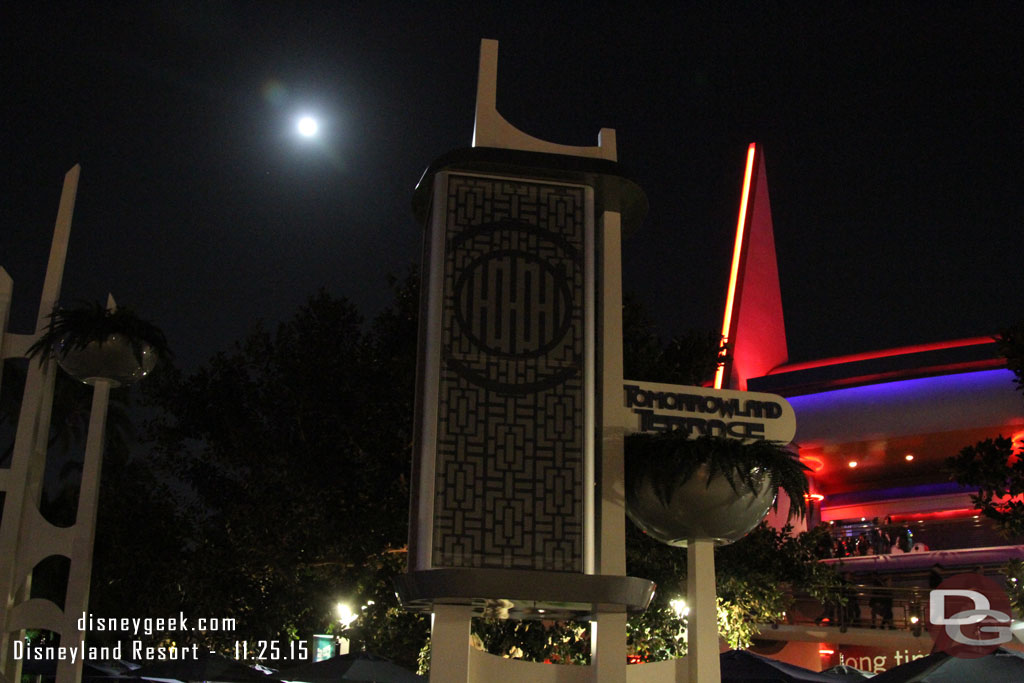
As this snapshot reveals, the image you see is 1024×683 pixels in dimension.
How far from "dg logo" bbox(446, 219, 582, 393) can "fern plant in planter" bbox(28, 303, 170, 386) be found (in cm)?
355

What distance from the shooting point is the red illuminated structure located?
22562 mm

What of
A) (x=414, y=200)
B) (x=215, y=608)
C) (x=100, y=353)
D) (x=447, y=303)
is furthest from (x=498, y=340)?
(x=215, y=608)

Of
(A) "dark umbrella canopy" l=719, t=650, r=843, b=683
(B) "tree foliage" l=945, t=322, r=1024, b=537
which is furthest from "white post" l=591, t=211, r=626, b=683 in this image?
(A) "dark umbrella canopy" l=719, t=650, r=843, b=683

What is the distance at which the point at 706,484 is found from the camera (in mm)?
4922

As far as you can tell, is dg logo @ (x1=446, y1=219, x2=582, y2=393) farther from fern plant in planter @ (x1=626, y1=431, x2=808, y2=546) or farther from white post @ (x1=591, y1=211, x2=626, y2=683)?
fern plant in planter @ (x1=626, y1=431, x2=808, y2=546)

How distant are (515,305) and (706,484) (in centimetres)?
131

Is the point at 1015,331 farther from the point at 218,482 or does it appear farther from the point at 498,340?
the point at 218,482

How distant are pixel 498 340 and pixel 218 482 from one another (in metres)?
8.34

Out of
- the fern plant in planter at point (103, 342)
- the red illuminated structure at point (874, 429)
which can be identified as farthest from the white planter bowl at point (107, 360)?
the red illuminated structure at point (874, 429)

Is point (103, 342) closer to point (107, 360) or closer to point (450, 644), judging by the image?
point (107, 360)

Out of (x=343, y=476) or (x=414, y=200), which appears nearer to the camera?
(x=414, y=200)

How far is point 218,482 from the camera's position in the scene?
12516mm

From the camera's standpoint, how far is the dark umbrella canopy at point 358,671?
35.7 ft

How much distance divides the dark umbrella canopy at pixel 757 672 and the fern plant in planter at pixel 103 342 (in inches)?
271
